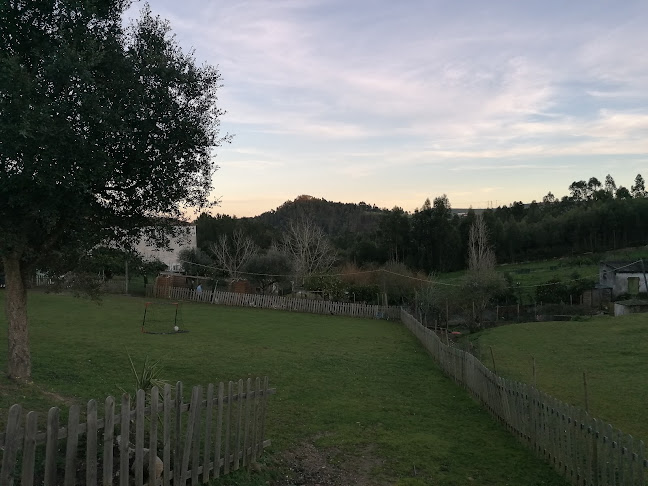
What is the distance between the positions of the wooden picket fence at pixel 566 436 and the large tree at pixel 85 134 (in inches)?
267

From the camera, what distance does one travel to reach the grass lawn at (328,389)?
7.72 meters

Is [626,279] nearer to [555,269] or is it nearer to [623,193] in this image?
[555,269]

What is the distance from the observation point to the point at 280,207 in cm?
11375

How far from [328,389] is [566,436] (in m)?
6.05

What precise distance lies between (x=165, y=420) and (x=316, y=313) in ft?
102

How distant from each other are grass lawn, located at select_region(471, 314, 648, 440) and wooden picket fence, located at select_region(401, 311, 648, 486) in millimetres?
2186

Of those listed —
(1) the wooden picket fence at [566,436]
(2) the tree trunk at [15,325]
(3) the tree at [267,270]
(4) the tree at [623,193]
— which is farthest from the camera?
(4) the tree at [623,193]

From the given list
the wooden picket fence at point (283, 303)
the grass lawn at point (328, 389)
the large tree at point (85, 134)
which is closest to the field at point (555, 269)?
A: the wooden picket fence at point (283, 303)

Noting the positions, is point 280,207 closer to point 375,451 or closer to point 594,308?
point 594,308

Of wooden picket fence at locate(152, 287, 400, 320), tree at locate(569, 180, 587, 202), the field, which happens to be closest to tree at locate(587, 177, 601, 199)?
tree at locate(569, 180, 587, 202)

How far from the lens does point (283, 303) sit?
3738 cm

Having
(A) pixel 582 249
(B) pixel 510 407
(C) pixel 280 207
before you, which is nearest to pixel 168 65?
(B) pixel 510 407

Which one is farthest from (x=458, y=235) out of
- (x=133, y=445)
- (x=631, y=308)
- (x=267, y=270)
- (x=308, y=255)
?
(x=133, y=445)

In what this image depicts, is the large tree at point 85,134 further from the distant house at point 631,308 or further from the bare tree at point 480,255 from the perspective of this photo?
the bare tree at point 480,255
